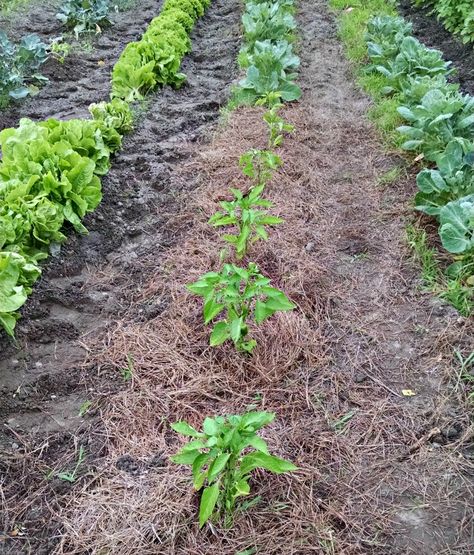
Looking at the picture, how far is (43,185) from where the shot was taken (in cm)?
371

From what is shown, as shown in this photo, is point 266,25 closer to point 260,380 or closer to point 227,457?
point 260,380

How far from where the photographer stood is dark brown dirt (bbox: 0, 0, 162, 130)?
5891 millimetres

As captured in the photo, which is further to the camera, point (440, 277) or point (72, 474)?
point (440, 277)

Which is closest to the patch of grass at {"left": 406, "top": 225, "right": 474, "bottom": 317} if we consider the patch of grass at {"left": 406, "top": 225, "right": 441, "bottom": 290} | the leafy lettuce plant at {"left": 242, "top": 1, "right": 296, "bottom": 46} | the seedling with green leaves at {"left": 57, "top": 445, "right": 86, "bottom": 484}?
the patch of grass at {"left": 406, "top": 225, "right": 441, "bottom": 290}

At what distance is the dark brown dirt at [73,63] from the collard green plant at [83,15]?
0.51 feet

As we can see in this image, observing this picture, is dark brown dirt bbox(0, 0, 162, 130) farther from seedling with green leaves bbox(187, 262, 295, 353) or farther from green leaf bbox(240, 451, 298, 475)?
green leaf bbox(240, 451, 298, 475)

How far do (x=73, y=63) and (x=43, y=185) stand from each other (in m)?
4.10

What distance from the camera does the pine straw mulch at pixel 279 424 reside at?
2158 mm

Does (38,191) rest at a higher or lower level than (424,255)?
higher

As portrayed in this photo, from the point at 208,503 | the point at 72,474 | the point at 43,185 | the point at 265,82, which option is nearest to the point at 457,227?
the point at 208,503

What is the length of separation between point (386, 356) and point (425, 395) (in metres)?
0.32

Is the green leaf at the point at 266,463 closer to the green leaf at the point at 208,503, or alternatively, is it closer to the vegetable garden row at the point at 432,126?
the green leaf at the point at 208,503

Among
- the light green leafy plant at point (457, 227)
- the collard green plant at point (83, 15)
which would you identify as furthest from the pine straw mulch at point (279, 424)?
the collard green plant at point (83, 15)

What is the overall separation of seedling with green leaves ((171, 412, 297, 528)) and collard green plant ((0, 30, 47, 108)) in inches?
206
